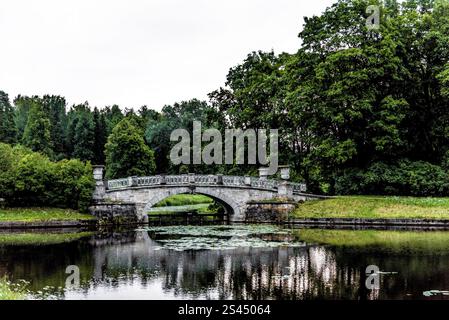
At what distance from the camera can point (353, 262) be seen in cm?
1959

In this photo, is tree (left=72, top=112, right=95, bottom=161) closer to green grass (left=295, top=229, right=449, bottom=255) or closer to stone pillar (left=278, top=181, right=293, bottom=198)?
stone pillar (left=278, top=181, right=293, bottom=198)

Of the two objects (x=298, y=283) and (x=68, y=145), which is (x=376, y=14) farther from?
(x=68, y=145)

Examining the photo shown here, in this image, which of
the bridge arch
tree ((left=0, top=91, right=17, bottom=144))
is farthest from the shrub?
tree ((left=0, top=91, right=17, bottom=144))

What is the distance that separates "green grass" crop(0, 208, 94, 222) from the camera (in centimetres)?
3297

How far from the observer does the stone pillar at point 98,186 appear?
119 ft

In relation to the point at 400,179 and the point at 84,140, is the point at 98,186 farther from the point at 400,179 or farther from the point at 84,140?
the point at 84,140

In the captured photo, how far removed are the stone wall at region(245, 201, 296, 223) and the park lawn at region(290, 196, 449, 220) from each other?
0.58 metres

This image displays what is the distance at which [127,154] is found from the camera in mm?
57844

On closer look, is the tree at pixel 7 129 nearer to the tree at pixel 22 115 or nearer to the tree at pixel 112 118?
the tree at pixel 22 115

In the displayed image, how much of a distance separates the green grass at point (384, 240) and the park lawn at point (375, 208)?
465 centimetres

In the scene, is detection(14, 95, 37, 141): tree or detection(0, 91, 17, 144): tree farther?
detection(14, 95, 37, 141): tree

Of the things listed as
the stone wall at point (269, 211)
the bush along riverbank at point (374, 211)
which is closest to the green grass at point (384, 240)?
the bush along riverbank at point (374, 211)
